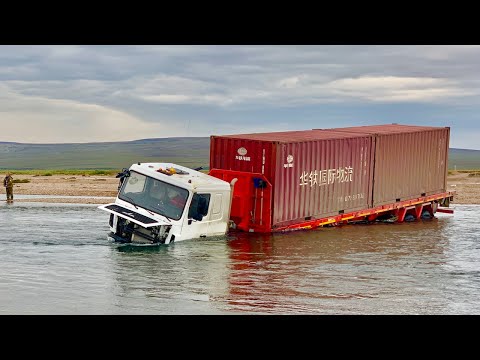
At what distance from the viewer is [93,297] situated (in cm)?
1972

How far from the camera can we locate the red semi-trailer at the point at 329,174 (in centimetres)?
2792

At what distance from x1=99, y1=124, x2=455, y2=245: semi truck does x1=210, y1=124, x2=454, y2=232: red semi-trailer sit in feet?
0.11

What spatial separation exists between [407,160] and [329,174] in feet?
19.6

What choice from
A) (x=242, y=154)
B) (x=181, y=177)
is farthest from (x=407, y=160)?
(x=181, y=177)

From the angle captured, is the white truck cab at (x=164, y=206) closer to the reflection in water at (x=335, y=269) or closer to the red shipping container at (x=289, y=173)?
the reflection in water at (x=335, y=269)

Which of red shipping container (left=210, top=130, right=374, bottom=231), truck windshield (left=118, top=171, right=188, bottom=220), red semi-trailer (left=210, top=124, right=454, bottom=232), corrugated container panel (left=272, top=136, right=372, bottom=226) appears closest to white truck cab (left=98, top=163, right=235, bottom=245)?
truck windshield (left=118, top=171, right=188, bottom=220)

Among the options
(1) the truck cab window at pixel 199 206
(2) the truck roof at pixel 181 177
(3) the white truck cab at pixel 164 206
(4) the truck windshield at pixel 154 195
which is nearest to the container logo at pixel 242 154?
(2) the truck roof at pixel 181 177

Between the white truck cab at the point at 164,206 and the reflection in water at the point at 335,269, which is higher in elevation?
the white truck cab at the point at 164,206

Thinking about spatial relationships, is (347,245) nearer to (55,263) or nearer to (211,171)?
(211,171)

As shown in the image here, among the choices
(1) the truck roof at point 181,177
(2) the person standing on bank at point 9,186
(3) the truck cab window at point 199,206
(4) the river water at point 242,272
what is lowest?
(4) the river water at point 242,272

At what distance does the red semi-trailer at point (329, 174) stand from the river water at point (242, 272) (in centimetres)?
85

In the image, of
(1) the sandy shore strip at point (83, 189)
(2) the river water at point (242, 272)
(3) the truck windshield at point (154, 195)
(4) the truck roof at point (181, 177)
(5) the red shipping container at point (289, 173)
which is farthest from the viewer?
(1) the sandy shore strip at point (83, 189)

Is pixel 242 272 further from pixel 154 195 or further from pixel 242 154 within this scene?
pixel 242 154

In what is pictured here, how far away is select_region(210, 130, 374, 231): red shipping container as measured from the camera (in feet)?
91.3
